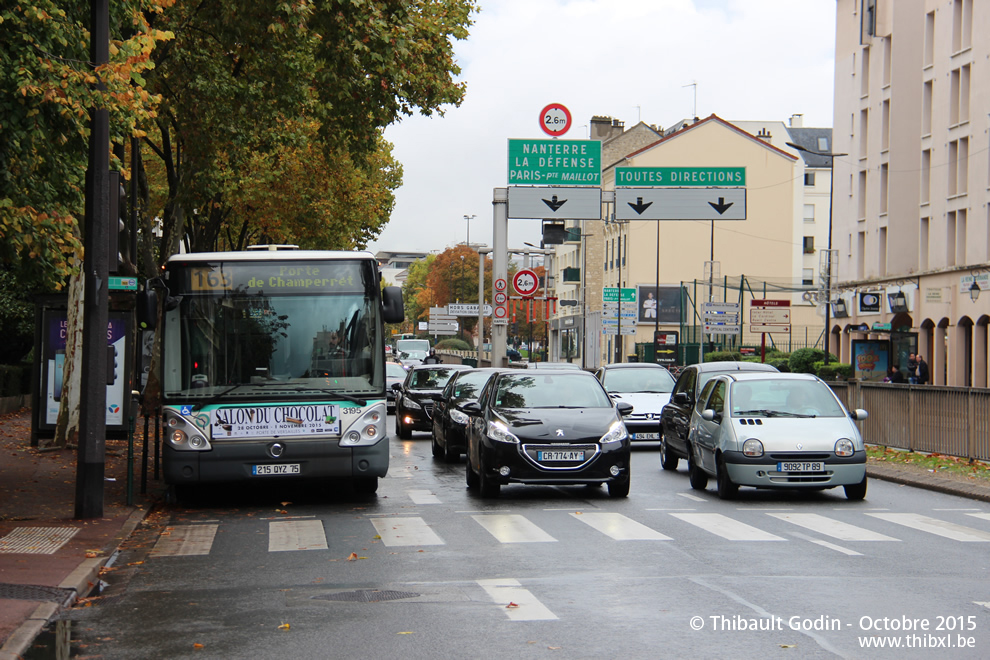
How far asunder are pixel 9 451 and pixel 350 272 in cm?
1007

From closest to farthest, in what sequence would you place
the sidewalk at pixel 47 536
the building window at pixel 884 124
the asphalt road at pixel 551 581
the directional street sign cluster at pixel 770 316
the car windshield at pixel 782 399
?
the asphalt road at pixel 551 581, the sidewalk at pixel 47 536, the car windshield at pixel 782 399, the directional street sign cluster at pixel 770 316, the building window at pixel 884 124

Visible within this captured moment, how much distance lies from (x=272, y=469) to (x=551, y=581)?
605 centimetres

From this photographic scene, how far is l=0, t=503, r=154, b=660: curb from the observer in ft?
23.1

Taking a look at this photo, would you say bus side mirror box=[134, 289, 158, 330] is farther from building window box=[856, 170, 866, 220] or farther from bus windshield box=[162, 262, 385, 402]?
building window box=[856, 170, 866, 220]

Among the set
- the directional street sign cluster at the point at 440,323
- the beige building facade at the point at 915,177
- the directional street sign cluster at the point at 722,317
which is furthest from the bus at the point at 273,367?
the directional street sign cluster at the point at 440,323

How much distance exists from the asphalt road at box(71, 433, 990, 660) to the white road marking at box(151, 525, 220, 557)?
2 cm

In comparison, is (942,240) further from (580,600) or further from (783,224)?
(580,600)

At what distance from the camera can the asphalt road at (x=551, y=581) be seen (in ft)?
23.7

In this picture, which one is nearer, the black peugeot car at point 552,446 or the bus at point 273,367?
the bus at point 273,367

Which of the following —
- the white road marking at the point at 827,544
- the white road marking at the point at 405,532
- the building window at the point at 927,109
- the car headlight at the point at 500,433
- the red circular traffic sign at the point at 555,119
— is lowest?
the white road marking at the point at 405,532

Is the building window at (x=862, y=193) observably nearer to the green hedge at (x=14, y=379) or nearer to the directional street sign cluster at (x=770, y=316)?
the directional street sign cluster at (x=770, y=316)

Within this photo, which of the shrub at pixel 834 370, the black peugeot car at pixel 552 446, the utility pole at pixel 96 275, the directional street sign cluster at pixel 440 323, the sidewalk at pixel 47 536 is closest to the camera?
the sidewalk at pixel 47 536

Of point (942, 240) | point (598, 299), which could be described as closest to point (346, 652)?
point (942, 240)

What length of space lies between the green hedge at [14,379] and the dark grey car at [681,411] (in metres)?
20.4
